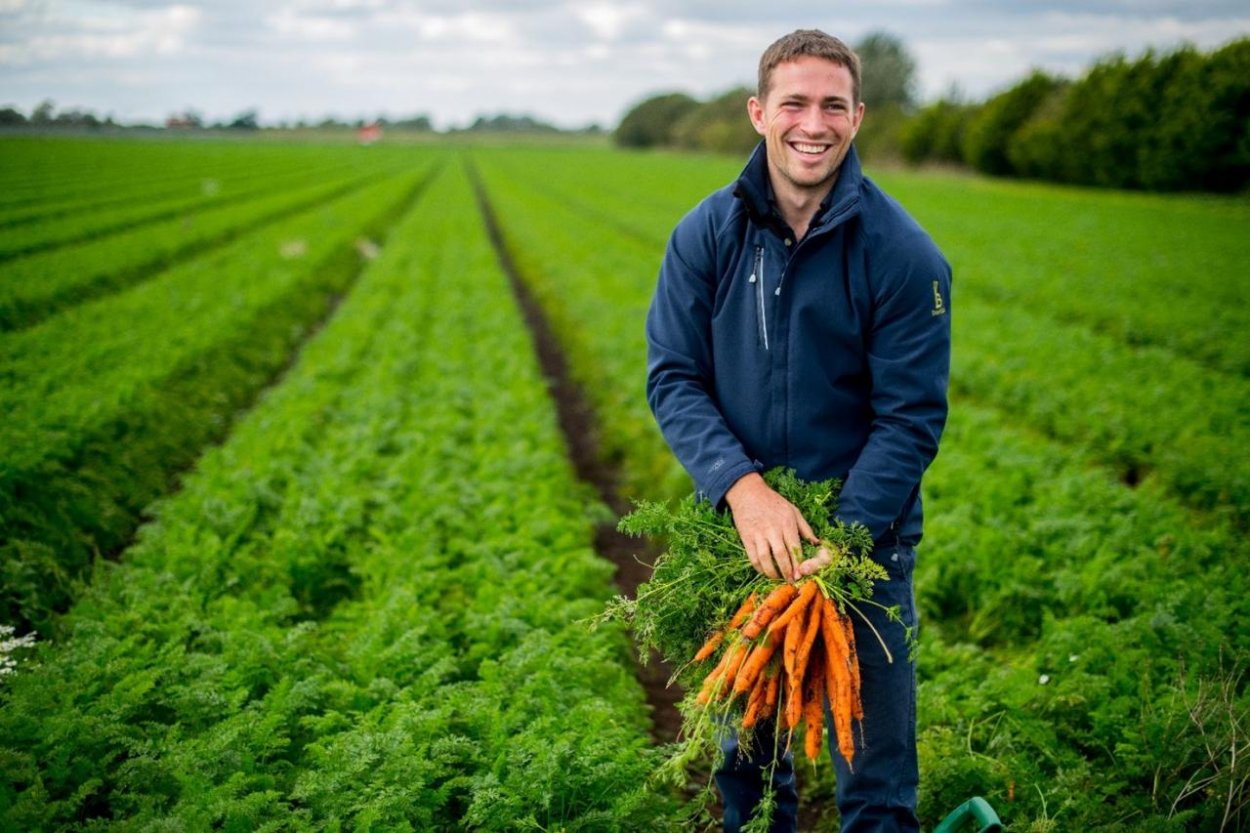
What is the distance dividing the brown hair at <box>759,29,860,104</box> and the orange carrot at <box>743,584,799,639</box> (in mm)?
1678

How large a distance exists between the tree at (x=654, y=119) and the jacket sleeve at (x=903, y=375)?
126383 millimetres

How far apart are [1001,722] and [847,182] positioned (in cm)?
305

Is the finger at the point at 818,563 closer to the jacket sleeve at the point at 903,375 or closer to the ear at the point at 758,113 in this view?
the jacket sleeve at the point at 903,375

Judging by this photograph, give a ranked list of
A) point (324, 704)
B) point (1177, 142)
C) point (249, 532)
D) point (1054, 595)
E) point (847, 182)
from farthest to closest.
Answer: point (1177, 142) → point (249, 532) → point (1054, 595) → point (324, 704) → point (847, 182)

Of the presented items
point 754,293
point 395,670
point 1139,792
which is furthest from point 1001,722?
point 395,670

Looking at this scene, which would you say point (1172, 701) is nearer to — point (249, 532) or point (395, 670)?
point (395, 670)

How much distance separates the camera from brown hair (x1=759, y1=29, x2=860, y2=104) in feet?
8.82

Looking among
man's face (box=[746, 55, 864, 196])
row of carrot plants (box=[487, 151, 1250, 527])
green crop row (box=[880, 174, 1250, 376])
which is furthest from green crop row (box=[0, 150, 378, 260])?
green crop row (box=[880, 174, 1250, 376])

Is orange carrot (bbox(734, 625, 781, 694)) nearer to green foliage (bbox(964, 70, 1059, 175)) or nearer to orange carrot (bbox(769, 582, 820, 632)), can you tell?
orange carrot (bbox(769, 582, 820, 632))

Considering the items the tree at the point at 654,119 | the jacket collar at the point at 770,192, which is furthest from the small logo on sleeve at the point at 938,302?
the tree at the point at 654,119

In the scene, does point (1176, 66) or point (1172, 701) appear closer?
point (1172, 701)

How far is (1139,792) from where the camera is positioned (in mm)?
3686

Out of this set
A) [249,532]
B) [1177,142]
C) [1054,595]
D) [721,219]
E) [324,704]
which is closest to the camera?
[721,219]

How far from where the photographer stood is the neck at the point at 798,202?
9.34 ft
